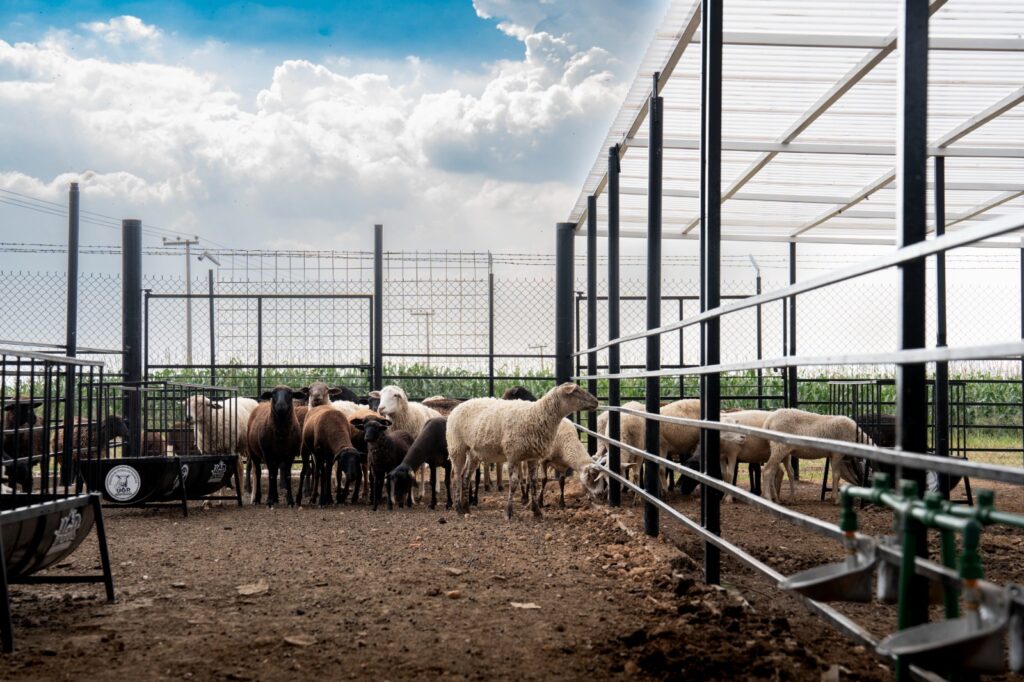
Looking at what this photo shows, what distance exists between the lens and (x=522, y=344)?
50.8 feet

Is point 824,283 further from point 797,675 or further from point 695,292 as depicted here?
point 695,292

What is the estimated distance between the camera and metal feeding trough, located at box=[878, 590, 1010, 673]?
76.5 inches

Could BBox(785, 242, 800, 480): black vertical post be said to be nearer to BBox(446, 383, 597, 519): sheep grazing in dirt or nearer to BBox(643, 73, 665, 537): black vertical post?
BBox(446, 383, 597, 519): sheep grazing in dirt

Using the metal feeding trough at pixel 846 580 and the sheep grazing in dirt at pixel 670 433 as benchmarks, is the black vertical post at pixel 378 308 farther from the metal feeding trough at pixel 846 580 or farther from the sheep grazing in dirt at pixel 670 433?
the metal feeding trough at pixel 846 580

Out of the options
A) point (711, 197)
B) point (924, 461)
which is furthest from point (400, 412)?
point (924, 461)

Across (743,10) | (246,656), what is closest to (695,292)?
(743,10)

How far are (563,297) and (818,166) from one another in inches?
158

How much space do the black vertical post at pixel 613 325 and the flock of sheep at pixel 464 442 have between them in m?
0.21

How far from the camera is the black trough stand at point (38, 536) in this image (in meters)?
4.01

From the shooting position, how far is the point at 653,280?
7.24m

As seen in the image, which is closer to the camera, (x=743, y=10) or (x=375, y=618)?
(x=375, y=618)

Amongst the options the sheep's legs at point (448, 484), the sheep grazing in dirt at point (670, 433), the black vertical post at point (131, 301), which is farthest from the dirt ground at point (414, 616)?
the black vertical post at point (131, 301)

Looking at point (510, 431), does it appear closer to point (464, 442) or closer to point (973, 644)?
point (464, 442)

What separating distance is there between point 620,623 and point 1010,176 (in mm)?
8333
